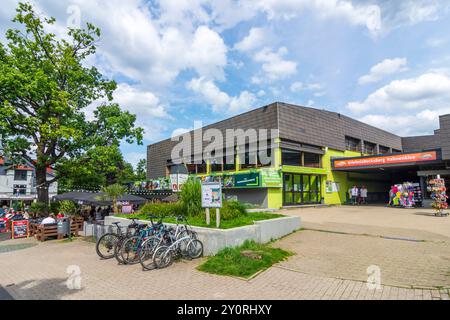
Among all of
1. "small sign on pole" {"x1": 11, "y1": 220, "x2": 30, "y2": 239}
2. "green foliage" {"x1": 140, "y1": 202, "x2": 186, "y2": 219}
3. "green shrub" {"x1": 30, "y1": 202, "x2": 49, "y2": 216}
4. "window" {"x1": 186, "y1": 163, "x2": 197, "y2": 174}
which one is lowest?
"small sign on pole" {"x1": 11, "y1": 220, "x2": 30, "y2": 239}

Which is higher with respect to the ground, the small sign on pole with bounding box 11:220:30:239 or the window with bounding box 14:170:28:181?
the window with bounding box 14:170:28:181

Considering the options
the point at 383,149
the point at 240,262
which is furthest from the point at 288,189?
the point at 383,149

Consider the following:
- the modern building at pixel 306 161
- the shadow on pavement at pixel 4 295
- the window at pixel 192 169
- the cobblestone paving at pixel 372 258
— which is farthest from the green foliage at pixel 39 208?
the cobblestone paving at pixel 372 258

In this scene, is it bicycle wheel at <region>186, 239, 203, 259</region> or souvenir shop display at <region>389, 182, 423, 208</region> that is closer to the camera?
bicycle wheel at <region>186, 239, 203, 259</region>

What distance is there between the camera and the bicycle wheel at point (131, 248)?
6.50 m

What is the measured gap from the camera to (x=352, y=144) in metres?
26.8

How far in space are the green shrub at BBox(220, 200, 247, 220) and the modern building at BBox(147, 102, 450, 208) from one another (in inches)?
326

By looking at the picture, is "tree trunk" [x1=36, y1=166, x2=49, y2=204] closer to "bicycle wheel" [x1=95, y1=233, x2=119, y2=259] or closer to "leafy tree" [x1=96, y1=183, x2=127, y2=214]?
"leafy tree" [x1=96, y1=183, x2=127, y2=214]

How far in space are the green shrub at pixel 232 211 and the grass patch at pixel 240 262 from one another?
1866 millimetres

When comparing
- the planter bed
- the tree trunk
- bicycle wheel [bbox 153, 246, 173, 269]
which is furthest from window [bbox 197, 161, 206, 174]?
bicycle wheel [bbox 153, 246, 173, 269]

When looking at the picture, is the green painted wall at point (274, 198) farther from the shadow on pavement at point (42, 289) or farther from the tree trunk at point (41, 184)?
the shadow on pavement at point (42, 289)

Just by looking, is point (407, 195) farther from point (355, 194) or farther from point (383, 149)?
point (383, 149)

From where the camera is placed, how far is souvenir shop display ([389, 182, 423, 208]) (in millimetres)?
19219

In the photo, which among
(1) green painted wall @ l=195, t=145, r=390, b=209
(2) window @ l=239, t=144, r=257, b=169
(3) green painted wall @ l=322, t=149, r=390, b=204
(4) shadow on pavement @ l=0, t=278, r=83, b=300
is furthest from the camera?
(3) green painted wall @ l=322, t=149, r=390, b=204
